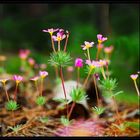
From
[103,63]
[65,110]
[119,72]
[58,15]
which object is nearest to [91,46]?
[103,63]

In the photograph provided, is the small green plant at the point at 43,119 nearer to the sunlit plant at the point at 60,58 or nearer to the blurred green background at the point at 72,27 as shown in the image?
the sunlit plant at the point at 60,58

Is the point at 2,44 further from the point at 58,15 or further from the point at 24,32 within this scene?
the point at 58,15

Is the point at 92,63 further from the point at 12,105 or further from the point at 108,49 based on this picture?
the point at 108,49

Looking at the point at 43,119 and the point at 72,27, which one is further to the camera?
the point at 72,27

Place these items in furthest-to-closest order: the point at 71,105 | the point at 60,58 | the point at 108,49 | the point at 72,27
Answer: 1. the point at 72,27
2. the point at 108,49
3. the point at 71,105
4. the point at 60,58

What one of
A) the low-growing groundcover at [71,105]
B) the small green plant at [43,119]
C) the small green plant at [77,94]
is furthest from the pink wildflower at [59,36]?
the small green plant at [43,119]

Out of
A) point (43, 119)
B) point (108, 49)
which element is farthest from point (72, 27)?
point (43, 119)

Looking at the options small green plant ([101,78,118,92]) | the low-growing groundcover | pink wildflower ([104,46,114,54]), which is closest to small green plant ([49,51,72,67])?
the low-growing groundcover
